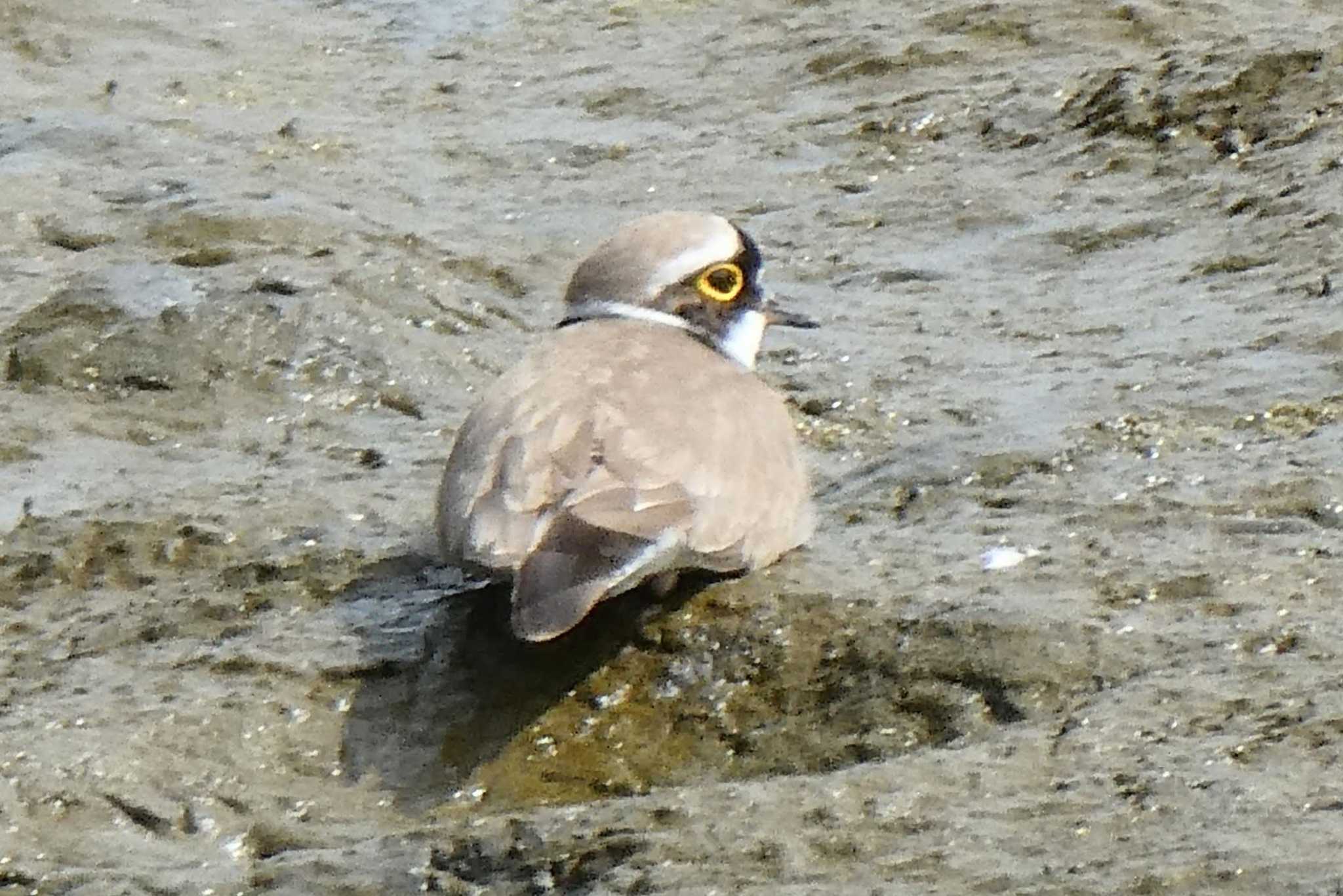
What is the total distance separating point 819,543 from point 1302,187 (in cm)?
265

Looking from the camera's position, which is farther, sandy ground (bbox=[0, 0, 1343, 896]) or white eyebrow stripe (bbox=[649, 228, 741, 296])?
white eyebrow stripe (bbox=[649, 228, 741, 296])

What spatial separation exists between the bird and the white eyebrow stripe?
146 millimetres

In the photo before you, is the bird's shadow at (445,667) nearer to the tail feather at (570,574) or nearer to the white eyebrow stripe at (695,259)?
the tail feather at (570,574)

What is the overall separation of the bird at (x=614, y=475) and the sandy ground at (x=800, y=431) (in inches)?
6.6

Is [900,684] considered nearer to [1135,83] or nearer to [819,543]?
[819,543]

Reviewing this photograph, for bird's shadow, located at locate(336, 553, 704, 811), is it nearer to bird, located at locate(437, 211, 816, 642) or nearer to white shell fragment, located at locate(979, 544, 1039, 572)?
bird, located at locate(437, 211, 816, 642)

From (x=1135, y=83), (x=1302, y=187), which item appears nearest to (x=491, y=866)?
(x=1302, y=187)

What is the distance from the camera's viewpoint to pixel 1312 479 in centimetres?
498

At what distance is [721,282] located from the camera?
5812 millimetres

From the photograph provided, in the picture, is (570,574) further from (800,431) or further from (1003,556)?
(800,431)

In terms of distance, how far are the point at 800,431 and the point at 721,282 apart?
42cm

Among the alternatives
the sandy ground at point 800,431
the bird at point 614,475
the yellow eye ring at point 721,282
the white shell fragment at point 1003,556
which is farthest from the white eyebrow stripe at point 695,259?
the white shell fragment at point 1003,556

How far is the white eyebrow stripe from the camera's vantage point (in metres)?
5.72

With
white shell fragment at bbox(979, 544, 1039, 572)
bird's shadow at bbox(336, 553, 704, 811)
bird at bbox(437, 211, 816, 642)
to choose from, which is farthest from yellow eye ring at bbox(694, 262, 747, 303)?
white shell fragment at bbox(979, 544, 1039, 572)
